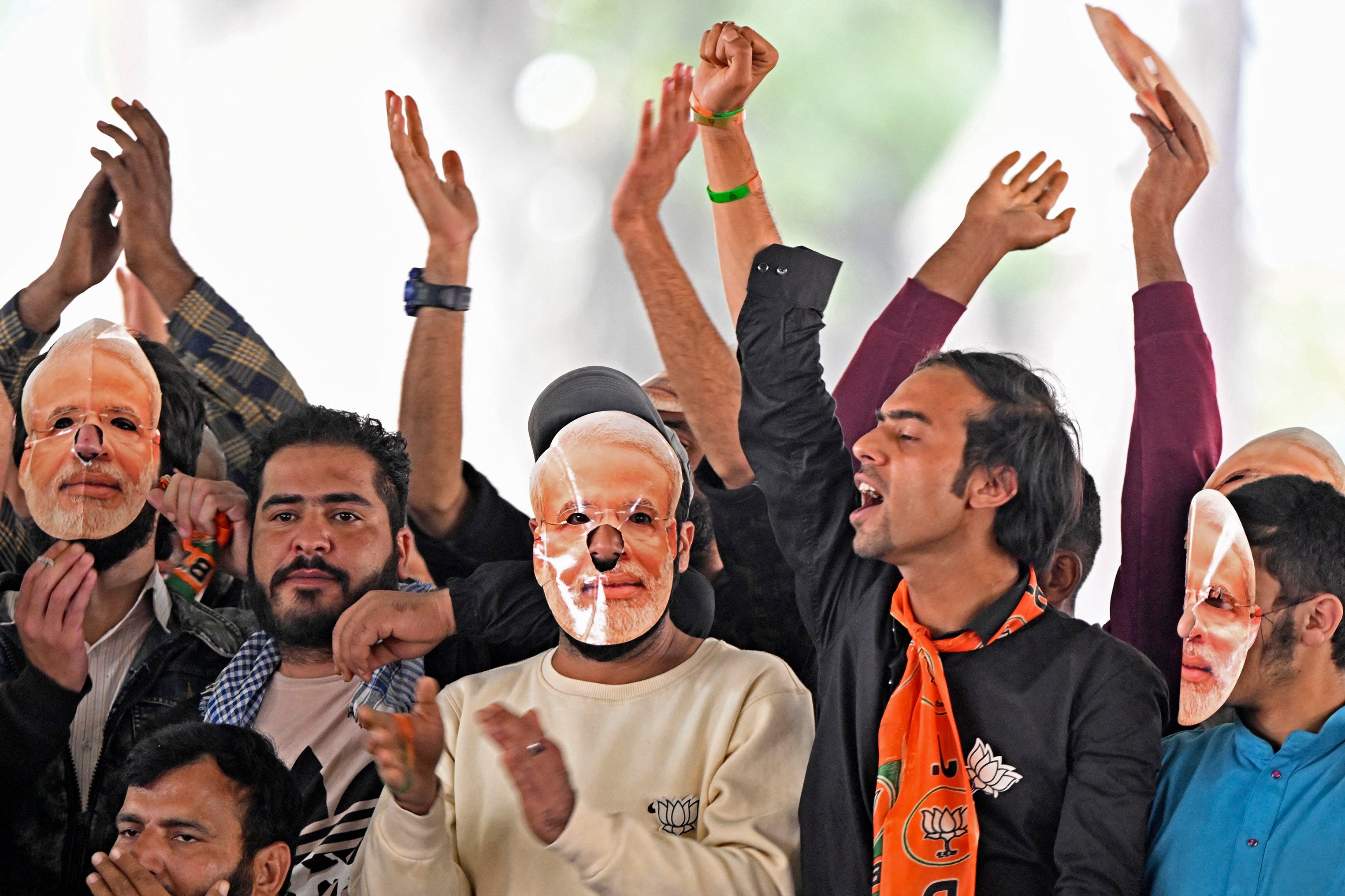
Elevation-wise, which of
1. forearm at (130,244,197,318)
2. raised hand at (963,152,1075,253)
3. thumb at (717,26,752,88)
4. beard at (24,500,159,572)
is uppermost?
thumb at (717,26,752,88)

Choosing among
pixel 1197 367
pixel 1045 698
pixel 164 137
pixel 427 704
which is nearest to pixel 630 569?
pixel 427 704

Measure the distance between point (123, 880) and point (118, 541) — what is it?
0.74 metres

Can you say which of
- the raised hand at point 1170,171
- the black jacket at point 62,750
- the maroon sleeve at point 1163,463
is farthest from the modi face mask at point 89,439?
the raised hand at point 1170,171

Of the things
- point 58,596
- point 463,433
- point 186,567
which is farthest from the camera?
point 463,433

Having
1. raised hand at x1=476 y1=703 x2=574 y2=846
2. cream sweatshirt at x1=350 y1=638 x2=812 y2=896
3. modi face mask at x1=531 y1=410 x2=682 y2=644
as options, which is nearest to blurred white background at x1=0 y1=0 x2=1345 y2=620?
modi face mask at x1=531 y1=410 x2=682 y2=644

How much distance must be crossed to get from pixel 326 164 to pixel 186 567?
34.5 inches

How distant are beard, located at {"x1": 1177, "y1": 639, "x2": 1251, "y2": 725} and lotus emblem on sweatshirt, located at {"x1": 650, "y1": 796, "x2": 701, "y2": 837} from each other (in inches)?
28.8

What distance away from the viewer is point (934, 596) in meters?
2.04

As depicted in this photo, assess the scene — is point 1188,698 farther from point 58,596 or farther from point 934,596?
point 58,596

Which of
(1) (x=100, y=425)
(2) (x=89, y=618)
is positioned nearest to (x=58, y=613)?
(2) (x=89, y=618)

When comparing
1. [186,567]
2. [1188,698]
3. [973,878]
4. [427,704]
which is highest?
[186,567]

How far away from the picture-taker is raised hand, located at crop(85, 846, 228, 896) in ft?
6.24

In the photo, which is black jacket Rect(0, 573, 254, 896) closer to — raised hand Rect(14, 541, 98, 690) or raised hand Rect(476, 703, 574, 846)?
raised hand Rect(14, 541, 98, 690)

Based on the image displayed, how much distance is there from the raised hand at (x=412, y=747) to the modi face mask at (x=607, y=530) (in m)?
0.30
